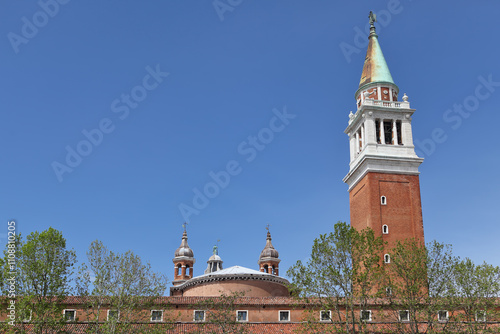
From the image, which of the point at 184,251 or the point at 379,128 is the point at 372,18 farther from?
the point at 184,251

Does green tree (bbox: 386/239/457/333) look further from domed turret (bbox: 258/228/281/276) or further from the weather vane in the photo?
domed turret (bbox: 258/228/281/276)

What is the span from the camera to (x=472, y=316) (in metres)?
37.6

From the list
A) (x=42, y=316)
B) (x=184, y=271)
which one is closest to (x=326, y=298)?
(x=42, y=316)

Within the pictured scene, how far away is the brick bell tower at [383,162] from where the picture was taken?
51594 millimetres

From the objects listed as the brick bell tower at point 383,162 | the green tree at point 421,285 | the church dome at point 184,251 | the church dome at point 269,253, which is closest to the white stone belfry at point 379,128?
the brick bell tower at point 383,162

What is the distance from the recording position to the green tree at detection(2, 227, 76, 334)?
114ft

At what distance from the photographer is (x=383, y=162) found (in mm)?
53250

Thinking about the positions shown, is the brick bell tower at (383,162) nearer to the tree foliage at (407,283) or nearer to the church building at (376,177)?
the church building at (376,177)

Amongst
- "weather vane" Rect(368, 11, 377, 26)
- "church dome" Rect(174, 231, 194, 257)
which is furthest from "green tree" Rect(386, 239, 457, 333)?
"church dome" Rect(174, 231, 194, 257)

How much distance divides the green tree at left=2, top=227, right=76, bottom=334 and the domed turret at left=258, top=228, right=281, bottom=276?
46.3m

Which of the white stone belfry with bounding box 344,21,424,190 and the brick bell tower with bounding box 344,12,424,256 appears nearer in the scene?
the brick bell tower with bounding box 344,12,424,256

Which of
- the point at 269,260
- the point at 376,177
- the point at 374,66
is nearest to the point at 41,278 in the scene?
the point at 376,177

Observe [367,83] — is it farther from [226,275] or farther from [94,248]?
[94,248]

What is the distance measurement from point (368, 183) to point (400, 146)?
5.29 meters
